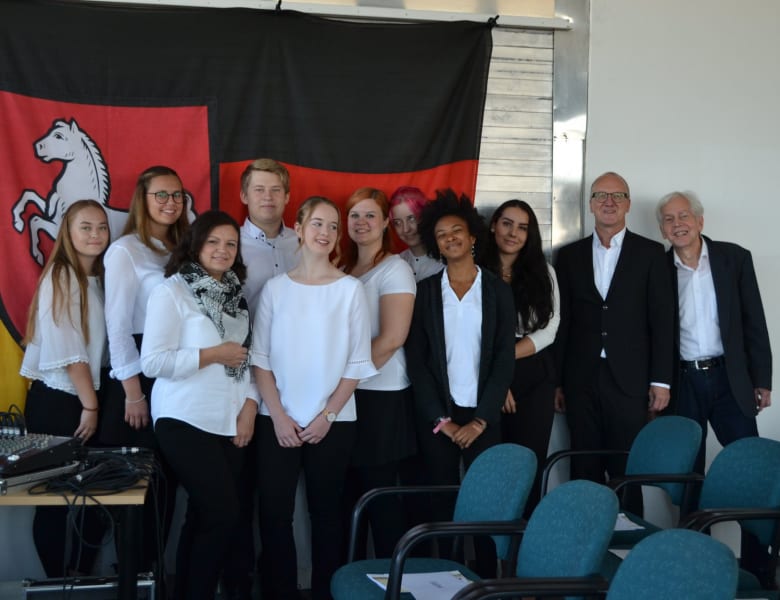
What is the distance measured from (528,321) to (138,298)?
5.42 feet

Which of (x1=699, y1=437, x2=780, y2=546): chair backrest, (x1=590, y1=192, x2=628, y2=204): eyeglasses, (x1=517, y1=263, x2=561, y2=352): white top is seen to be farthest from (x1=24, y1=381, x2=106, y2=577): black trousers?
(x1=590, y1=192, x2=628, y2=204): eyeglasses

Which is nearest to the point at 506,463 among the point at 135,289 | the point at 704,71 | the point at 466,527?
the point at 466,527

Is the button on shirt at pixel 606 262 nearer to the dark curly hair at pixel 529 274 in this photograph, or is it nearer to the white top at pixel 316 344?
the dark curly hair at pixel 529 274

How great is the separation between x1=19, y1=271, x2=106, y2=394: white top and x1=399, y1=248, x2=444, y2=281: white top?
52.8 inches

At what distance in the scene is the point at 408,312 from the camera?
3332 millimetres

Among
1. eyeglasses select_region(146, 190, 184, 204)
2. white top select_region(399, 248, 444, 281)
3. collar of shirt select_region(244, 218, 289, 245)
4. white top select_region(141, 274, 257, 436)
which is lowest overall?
white top select_region(141, 274, 257, 436)

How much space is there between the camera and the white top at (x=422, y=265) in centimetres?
368

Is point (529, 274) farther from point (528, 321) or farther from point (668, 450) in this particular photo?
point (668, 450)

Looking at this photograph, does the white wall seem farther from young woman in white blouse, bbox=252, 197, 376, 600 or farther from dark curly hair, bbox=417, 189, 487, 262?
young woman in white blouse, bbox=252, 197, 376, 600

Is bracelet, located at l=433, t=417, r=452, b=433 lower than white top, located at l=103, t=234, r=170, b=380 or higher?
lower

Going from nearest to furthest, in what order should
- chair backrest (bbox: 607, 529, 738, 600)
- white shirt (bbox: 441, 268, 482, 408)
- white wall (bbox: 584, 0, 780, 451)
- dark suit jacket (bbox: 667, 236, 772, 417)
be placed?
1. chair backrest (bbox: 607, 529, 738, 600)
2. white shirt (bbox: 441, 268, 482, 408)
3. dark suit jacket (bbox: 667, 236, 772, 417)
4. white wall (bbox: 584, 0, 780, 451)

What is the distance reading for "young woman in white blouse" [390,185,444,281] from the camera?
12.0 ft

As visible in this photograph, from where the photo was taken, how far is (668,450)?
10.0 feet

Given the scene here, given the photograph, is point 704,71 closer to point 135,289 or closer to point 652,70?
point 652,70
